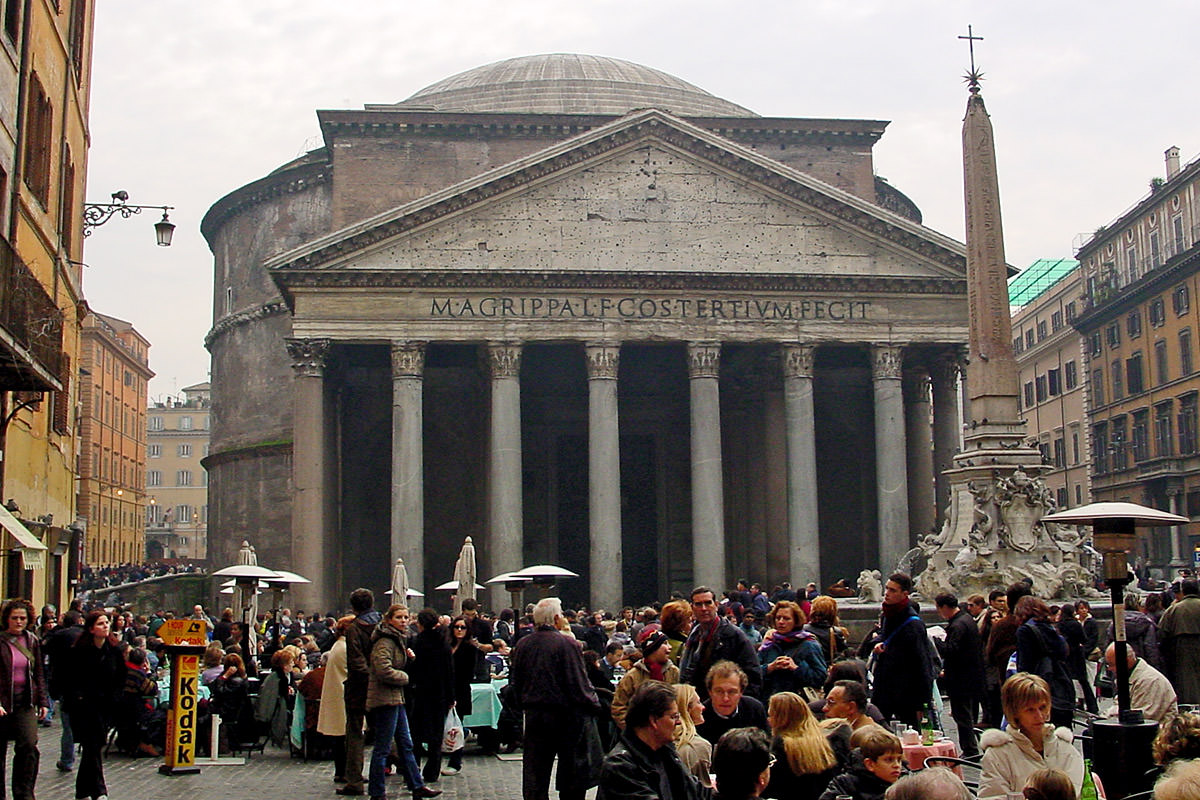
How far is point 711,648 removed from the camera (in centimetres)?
827

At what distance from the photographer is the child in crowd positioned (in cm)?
542

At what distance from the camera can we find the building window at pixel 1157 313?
44.3 meters

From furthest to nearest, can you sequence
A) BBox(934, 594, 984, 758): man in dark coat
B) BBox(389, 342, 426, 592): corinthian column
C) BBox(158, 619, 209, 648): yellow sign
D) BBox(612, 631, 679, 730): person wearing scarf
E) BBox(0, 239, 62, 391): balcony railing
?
1. BBox(389, 342, 426, 592): corinthian column
2. BBox(0, 239, 62, 391): balcony railing
3. BBox(158, 619, 209, 648): yellow sign
4. BBox(934, 594, 984, 758): man in dark coat
5. BBox(612, 631, 679, 730): person wearing scarf

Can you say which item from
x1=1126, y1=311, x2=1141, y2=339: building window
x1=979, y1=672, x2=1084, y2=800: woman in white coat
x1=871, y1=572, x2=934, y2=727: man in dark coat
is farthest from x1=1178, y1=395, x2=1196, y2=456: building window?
x1=979, y1=672, x2=1084, y2=800: woman in white coat

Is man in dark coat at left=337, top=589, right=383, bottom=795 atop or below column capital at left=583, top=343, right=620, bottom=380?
below

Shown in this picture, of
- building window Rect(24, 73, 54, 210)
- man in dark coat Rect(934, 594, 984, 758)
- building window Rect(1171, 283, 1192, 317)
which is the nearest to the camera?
man in dark coat Rect(934, 594, 984, 758)

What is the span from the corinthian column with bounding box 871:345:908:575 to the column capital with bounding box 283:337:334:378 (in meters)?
12.5

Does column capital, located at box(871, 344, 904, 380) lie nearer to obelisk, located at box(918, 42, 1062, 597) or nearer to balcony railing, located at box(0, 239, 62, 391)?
obelisk, located at box(918, 42, 1062, 597)

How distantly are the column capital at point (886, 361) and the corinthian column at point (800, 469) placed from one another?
5.03ft

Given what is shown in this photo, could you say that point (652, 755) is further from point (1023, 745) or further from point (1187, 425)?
point (1187, 425)

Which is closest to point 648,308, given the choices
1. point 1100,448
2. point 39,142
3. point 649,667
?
point 39,142

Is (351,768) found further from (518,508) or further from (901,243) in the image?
(901,243)

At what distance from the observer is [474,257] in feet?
99.1

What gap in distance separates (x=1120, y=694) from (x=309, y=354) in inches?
961
